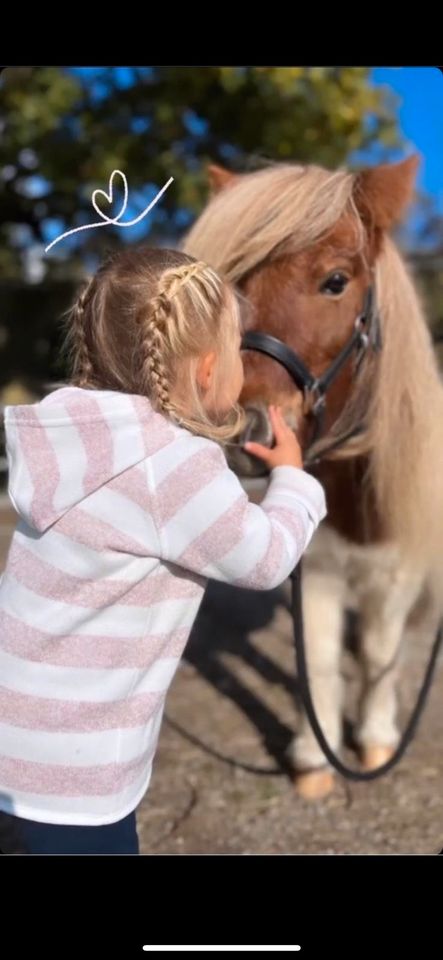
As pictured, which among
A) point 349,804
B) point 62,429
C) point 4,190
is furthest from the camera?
point 4,190

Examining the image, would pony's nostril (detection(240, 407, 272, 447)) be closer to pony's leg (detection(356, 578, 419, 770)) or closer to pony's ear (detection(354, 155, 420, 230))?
pony's ear (detection(354, 155, 420, 230))

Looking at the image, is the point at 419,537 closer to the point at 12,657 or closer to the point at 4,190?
the point at 12,657

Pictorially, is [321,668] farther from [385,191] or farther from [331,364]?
[385,191]

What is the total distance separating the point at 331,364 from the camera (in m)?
1.50

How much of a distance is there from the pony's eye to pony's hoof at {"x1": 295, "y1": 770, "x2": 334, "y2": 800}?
3.73 feet

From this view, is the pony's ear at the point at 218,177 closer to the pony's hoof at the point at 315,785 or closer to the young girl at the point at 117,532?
the young girl at the point at 117,532

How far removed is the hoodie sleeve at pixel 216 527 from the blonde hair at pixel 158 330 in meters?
0.06

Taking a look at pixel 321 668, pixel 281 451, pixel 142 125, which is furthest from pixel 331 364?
pixel 142 125

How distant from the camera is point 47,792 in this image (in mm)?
1022

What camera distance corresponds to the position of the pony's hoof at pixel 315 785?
6.53ft

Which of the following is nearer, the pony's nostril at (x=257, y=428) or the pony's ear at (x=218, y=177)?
the pony's nostril at (x=257, y=428)
